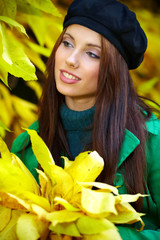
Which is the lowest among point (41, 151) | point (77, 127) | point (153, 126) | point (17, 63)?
point (77, 127)

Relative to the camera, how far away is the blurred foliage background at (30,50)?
0.76 m

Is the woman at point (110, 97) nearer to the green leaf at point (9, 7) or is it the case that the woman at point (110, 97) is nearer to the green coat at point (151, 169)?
the green coat at point (151, 169)

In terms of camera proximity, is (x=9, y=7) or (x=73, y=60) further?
(x=73, y=60)

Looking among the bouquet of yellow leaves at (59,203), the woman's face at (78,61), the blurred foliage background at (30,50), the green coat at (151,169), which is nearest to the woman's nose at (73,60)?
the woman's face at (78,61)

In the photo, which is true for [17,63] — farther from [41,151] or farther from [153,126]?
[153,126]

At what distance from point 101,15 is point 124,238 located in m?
0.62

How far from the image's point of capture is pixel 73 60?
1106 mm

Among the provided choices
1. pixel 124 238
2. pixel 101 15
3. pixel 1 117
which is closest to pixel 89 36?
pixel 101 15

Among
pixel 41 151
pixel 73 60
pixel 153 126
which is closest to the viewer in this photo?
pixel 41 151

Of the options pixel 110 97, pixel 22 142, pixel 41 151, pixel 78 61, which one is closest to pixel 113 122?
pixel 110 97

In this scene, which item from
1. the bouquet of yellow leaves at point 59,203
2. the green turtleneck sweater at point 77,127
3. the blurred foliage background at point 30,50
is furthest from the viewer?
the green turtleneck sweater at point 77,127

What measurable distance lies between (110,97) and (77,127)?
0.51 feet

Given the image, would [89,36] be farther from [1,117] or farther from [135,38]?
[1,117]

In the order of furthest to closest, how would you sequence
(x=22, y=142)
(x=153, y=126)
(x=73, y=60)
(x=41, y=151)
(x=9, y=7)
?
(x=22, y=142) < (x=153, y=126) < (x=73, y=60) < (x=9, y=7) < (x=41, y=151)
